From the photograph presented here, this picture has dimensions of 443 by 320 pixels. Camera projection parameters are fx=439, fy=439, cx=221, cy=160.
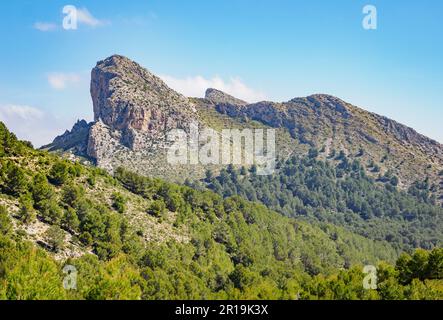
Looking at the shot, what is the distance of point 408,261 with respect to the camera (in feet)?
216

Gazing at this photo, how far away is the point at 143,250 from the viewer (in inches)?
3027

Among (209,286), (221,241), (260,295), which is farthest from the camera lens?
(221,241)

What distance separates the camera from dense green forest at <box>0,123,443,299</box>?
4788 cm

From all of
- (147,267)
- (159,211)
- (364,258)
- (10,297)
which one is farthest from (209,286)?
(364,258)

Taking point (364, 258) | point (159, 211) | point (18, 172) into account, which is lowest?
point (364, 258)

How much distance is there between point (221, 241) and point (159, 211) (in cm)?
1737

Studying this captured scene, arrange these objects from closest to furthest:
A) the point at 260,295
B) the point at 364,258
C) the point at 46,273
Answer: the point at 46,273
the point at 260,295
the point at 364,258

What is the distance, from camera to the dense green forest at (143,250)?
47.9m

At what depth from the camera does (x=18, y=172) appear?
6912 cm
